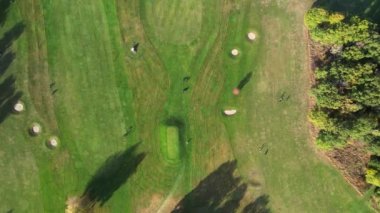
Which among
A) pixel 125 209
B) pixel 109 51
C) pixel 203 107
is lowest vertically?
pixel 125 209

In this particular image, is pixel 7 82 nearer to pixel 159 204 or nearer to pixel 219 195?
pixel 159 204

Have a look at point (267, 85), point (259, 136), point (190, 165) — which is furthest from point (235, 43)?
point (190, 165)

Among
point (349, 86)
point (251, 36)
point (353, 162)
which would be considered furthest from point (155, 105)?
point (353, 162)

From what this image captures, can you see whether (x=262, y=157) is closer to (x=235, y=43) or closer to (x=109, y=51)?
(x=235, y=43)

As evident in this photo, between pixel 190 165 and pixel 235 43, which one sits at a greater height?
pixel 235 43

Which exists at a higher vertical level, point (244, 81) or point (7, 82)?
point (244, 81)
